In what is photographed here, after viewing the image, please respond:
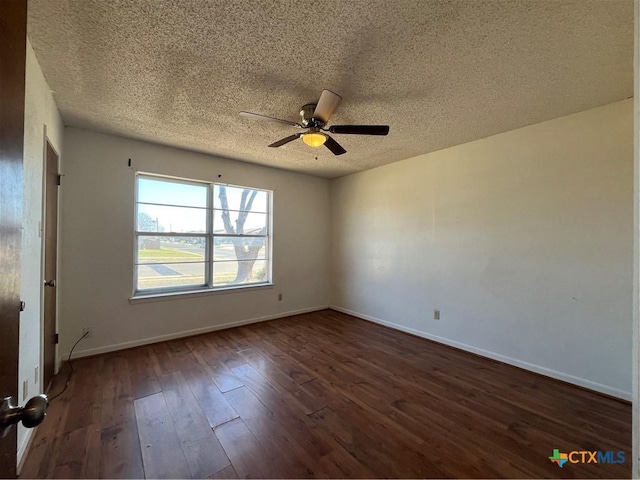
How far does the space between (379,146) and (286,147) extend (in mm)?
1199

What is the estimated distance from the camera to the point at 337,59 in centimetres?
178

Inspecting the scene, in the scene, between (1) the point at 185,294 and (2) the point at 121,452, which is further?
(1) the point at 185,294

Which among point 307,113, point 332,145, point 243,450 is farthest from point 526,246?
point 243,450

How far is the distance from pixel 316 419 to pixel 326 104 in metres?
2.37

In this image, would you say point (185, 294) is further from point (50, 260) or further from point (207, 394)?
point (207, 394)

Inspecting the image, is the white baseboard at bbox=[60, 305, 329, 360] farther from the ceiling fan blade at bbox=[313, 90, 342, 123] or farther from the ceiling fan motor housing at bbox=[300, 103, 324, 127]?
the ceiling fan blade at bbox=[313, 90, 342, 123]

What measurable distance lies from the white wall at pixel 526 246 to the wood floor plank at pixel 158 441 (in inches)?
121

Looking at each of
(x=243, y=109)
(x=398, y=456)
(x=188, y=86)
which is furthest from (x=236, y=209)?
(x=398, y=456)

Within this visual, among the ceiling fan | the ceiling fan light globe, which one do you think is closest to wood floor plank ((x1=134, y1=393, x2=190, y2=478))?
the ceiling fan

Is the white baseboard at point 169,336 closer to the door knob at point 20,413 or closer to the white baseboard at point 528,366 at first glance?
the white baseboard at point 528,366

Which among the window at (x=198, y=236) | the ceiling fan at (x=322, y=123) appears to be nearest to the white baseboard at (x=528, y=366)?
the window at (x=198, y=236)

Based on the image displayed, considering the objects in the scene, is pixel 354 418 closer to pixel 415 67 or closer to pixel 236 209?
pixel 415 67

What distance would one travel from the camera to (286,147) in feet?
11.2

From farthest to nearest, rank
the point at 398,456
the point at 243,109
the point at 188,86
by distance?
the point at 243,109
the point at 188,86
the point at 398,456
